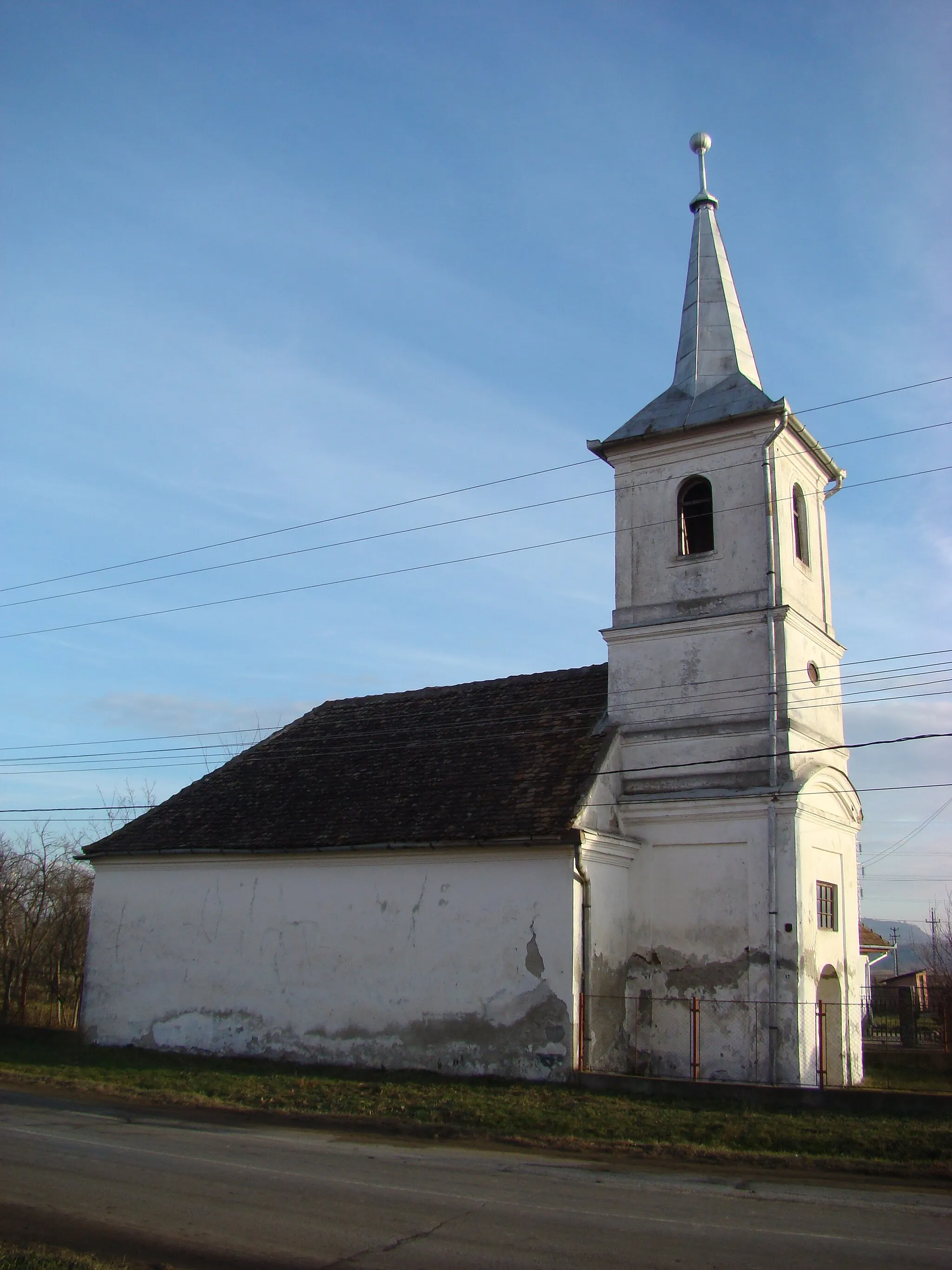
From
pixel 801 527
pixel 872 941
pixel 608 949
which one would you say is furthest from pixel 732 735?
pixel 872 941

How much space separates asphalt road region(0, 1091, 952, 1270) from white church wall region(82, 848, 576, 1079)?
5822 mm

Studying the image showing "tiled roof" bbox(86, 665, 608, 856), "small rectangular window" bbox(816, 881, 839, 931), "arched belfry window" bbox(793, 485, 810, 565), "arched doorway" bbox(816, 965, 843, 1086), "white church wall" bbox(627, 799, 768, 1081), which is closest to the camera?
"arched doorway" bbox(816, 965, 843, 1086)

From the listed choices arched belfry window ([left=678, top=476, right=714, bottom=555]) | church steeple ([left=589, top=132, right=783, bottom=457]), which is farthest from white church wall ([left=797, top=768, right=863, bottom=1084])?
church steeple ([left=589, top=132, right=783, bottom=457])

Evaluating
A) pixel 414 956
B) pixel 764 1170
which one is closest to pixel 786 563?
pixel 414 956

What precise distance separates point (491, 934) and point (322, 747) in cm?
792

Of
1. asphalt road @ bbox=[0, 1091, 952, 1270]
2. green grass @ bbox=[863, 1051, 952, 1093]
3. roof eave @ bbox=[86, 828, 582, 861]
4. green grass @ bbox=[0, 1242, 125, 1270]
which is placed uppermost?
roof eave @ bbox=[86, 828, 582, 861]

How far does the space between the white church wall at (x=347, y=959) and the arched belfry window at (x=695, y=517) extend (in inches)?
263

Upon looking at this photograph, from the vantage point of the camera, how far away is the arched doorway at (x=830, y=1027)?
17391mm

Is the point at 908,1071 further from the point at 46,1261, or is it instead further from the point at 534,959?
the point at 46,1261

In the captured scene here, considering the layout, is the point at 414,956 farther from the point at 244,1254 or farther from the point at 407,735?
the point at 244,1254

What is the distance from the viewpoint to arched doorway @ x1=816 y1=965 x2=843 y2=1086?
17.4m

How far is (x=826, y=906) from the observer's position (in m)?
19.0

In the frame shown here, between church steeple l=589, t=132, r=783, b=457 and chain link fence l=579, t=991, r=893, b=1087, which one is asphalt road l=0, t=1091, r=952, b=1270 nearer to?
chain link fence l=579, t=991, r=893, b=1087

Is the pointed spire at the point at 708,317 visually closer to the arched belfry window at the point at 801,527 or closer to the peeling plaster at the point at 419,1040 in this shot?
the arched belfry window at the point at 801,527
